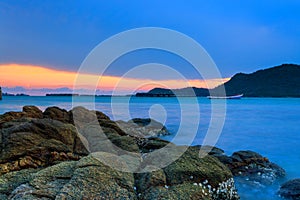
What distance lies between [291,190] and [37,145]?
9.61 m

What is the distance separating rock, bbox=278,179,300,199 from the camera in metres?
10.5

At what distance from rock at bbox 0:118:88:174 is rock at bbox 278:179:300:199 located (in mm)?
7960

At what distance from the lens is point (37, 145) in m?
9.62

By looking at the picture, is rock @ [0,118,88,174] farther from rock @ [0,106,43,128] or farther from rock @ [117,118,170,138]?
rock @ [117,118,170,138]

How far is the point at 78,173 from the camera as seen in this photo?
269 inches

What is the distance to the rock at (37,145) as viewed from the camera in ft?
28.8

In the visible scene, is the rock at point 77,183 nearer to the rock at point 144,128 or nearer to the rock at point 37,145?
the rock at point 37,145

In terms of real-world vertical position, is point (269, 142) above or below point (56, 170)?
below

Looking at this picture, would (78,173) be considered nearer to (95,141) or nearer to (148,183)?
(148,183)

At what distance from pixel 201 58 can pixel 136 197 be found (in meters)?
7.45

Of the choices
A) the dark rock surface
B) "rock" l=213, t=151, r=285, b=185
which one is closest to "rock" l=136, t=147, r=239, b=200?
the dark rock surface

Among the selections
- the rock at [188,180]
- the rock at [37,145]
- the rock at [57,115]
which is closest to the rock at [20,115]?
the rock at [57,115]

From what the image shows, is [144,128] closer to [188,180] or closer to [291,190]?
[291,190]

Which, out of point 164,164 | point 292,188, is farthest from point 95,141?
point 292,188
